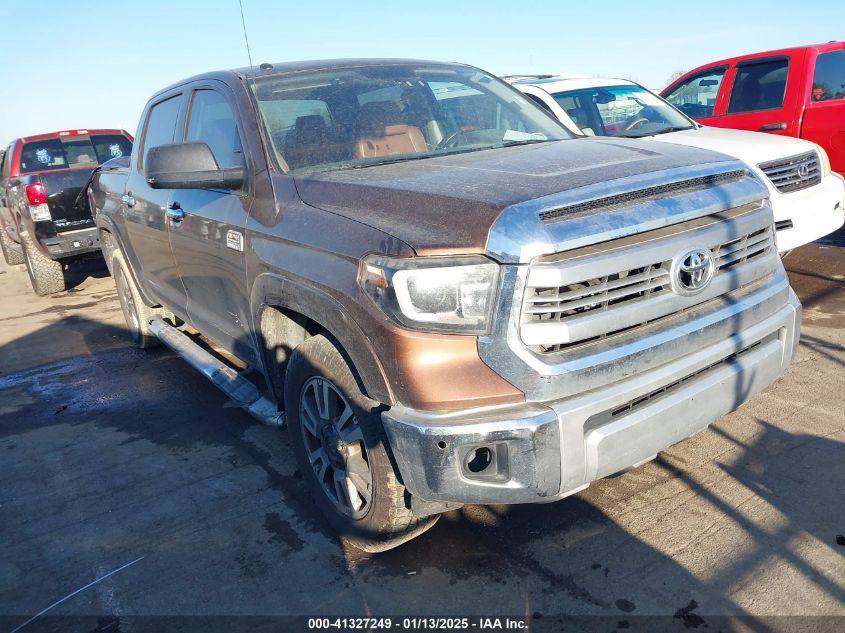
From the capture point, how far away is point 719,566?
8.66 ft

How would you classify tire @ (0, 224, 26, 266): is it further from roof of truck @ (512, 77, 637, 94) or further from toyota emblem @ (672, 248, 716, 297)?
toyota emblem @ (672, 248, 716, 297)

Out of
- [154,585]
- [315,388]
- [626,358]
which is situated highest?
[626,358]

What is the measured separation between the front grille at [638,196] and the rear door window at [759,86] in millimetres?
5265

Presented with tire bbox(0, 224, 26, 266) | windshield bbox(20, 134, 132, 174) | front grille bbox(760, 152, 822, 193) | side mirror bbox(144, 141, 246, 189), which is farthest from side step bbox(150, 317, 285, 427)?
tire bbox(0, 224, 26, 266)

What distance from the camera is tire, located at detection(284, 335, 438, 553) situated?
102 inches

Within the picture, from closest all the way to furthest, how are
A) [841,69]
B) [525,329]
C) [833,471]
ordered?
[525,329] → [833,471] → [841,69]

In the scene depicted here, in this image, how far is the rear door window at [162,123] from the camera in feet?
14.8

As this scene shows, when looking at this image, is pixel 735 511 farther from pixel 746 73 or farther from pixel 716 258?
pixel 746 73

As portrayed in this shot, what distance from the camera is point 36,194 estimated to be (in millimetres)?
8328

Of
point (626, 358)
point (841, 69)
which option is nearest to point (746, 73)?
point (841, 69)

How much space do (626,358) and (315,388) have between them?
1242 millimetres

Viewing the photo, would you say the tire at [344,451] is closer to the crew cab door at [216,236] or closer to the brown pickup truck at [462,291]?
the brown pickup truck at [462,291]

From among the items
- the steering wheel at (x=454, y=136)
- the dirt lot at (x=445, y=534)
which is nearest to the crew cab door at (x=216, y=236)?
the dirt lot at (x=445, y=534)

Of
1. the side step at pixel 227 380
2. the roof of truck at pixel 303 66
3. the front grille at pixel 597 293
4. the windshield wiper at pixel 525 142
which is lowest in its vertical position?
the side step at pixel 227 380
